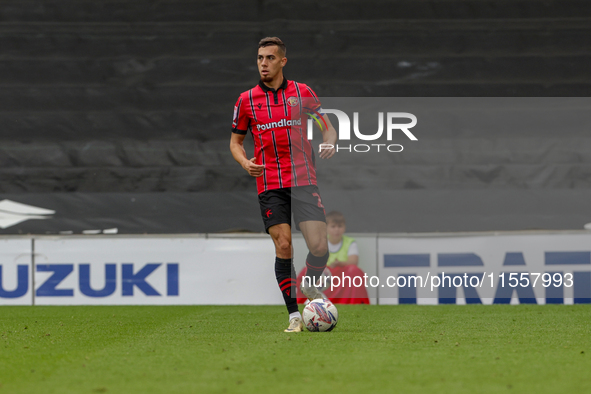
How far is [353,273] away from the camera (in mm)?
6844

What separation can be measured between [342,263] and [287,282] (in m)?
2.45

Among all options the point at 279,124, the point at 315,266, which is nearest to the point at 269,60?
the point at 279,124

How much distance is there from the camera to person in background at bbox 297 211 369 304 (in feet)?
22.3

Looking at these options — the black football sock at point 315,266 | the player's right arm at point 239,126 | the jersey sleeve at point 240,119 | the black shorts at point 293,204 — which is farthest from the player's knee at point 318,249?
the jersey sleeve at point 240,119

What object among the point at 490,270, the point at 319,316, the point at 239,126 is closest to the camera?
the point at 319,316

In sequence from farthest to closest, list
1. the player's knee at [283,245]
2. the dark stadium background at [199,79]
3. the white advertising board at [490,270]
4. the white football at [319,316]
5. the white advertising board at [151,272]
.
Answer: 1. the dark stadium background at [199,79]
2. the white advertising board at [151,272]
3. the white advertising board at [490,270]
4. the player's knee at [283,245]
5. the white football at [319,316]

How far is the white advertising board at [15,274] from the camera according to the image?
700 cm

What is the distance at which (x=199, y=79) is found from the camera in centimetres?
778

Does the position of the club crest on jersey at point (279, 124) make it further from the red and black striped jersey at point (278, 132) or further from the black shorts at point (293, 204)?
the black shorts at point (293, 204)

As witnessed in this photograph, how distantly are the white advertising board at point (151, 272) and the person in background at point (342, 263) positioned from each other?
0.55 metres

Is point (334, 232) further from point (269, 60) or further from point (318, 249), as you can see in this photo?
point (269, 60)

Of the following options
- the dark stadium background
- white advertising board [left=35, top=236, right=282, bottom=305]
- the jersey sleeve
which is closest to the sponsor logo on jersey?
the jersey sleeve

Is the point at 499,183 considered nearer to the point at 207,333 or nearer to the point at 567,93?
the point at 567,93

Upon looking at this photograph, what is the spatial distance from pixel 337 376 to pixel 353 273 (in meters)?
4.09
